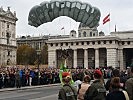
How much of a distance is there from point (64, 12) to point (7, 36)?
38042mm

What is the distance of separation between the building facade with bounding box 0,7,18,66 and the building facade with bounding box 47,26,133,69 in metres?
13.1

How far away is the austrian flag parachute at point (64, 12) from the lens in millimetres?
68438

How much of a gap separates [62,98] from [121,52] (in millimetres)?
81080

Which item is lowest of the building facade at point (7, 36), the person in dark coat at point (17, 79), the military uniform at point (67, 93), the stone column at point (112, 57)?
the person in dark coat at point (17, 79)

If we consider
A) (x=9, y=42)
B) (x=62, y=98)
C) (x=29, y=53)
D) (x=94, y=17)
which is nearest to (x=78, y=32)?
(x=29, y=53)

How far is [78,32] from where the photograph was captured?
4707 inches

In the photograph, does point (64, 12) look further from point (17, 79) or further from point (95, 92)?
point (95, 92)

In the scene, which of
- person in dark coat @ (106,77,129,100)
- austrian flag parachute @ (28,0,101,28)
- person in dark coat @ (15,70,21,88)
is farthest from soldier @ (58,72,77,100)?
austrian flag parachute @ (28,0,101,28)

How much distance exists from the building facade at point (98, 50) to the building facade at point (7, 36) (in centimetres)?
1308

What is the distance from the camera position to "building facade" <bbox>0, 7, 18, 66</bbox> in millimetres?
98213

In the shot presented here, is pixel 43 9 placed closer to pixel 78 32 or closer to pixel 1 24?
pixel 1 24

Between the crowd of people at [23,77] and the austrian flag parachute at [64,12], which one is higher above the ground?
the austrian flag parachute at [64,12]

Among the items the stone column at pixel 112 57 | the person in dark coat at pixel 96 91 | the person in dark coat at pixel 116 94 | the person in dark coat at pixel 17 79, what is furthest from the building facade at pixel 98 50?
the person in dark coat at pixel 116 94

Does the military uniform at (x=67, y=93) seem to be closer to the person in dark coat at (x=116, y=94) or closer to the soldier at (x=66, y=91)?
the soldier at (x=66, y=91)
